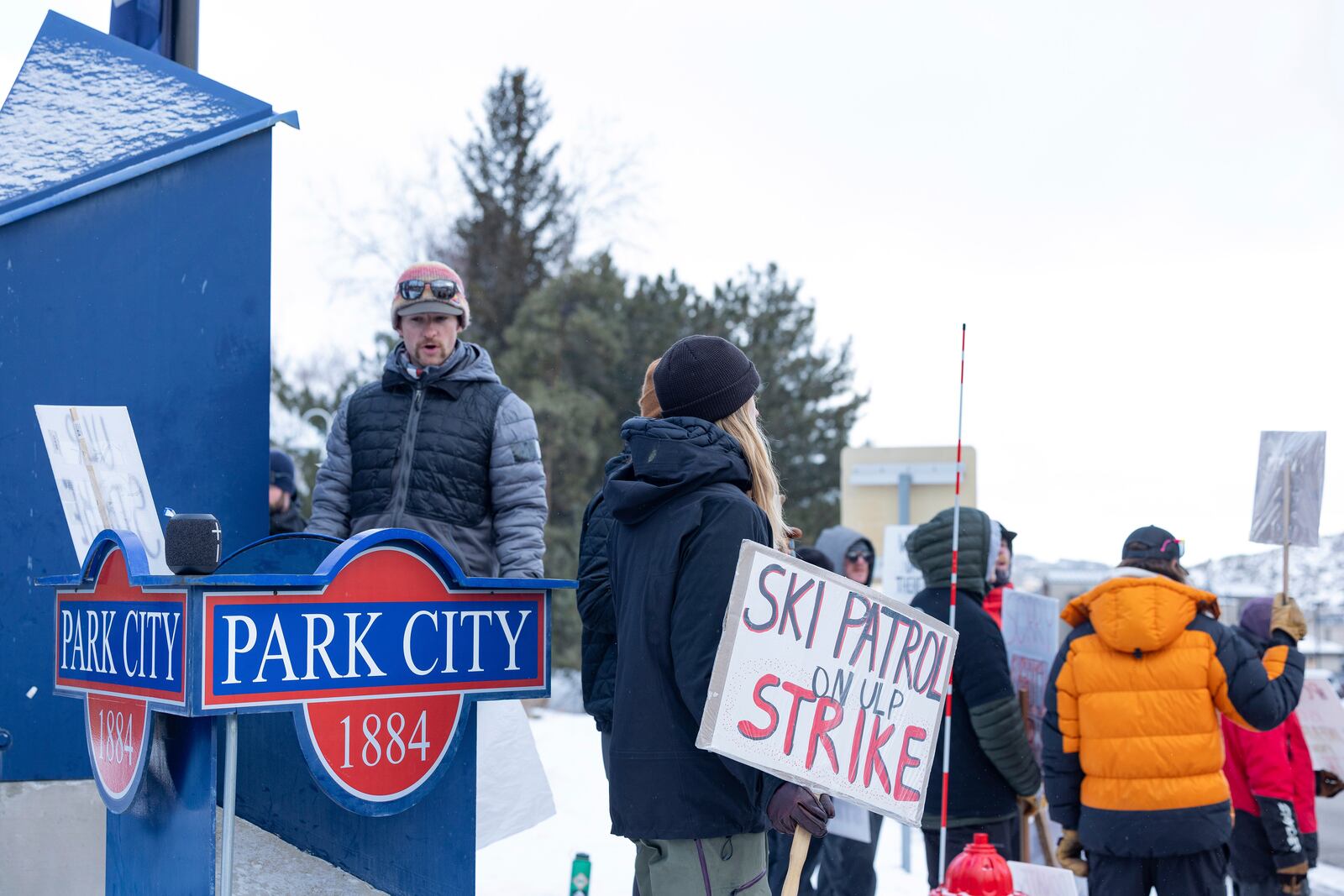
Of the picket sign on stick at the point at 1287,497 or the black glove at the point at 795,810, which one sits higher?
the picket sign on stick at the point at 1287,497

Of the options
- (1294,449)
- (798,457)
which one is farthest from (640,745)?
(798,457)

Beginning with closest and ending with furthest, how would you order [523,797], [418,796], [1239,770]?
[418,796], [523,797], [1239,770]

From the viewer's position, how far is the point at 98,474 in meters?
3.85

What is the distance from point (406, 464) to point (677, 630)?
1525mm

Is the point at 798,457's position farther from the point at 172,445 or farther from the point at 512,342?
the point at 172,445

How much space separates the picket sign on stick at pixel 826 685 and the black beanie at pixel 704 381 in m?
0.42

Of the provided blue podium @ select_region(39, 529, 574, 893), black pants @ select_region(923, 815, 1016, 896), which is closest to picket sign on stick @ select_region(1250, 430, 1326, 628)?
black pants @ select_region(923, 815, 1016, 896)

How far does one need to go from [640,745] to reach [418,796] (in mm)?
581

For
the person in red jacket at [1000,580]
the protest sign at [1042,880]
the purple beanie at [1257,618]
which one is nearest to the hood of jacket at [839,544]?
the person in red jacket at [1000,580]

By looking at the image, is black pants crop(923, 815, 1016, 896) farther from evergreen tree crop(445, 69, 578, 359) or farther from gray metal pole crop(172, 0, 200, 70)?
evergreen tree crop(445, 69, 578, 359)

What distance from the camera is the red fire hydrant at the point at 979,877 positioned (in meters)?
3.55

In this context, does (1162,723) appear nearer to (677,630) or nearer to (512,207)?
(677,630)

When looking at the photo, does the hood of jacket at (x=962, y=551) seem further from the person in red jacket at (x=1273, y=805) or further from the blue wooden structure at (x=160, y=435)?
the blue wooden structure at (x=160, y=435)

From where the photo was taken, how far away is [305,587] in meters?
2.70
